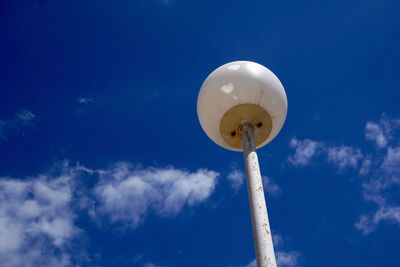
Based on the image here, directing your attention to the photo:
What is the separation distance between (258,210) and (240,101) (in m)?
3.46

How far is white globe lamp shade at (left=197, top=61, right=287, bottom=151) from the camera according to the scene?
32.6 ft

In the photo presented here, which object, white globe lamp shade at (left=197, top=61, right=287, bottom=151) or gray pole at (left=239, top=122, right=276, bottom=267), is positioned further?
white globe lamp shade at (left=197, top=61, right=287, bottom=151)

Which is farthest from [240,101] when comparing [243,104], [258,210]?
[258,210]

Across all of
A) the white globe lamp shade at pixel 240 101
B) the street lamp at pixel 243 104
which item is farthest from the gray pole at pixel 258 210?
the white globe lamp shade at pixel 240 101

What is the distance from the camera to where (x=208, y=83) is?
34.4 feet

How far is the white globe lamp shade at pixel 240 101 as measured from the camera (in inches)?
392

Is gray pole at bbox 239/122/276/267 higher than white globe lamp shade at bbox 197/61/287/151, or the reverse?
white globe lamp shade at bbox 197/61/287/151

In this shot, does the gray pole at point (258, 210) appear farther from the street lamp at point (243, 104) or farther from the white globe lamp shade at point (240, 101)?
the white globe lamp shade at point (240, 101)

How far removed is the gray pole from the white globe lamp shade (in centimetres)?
72

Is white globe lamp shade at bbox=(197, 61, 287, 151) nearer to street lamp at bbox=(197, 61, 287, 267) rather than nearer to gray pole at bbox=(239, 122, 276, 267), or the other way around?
street lamp at bbox=(197, 61, 287, 267)

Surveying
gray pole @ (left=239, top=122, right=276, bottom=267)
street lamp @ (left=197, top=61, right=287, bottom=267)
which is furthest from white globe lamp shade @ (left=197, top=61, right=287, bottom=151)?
gray pole @ (left=239, top=122, right=276, bottom=267)

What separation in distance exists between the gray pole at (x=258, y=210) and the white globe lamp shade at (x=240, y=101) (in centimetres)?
72

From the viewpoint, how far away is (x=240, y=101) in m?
10.0

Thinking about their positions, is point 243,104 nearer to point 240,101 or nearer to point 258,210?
point 240,101
